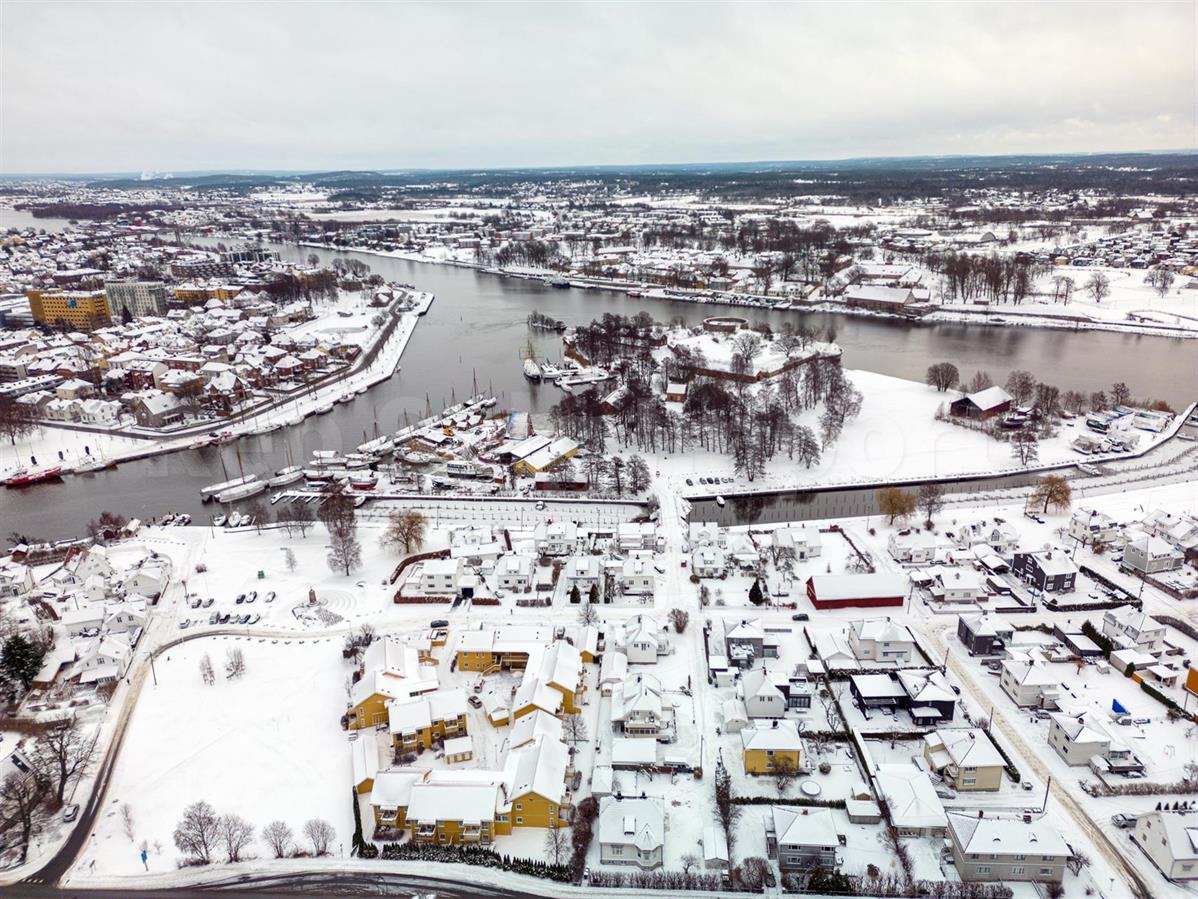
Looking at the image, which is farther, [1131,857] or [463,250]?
[463,250]

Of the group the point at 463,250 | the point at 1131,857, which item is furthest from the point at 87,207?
the point at 1131,857

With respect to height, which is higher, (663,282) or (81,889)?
(663,282)

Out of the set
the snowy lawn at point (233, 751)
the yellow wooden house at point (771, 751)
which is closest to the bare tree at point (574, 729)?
the yellow wooden house at point (771, 751)

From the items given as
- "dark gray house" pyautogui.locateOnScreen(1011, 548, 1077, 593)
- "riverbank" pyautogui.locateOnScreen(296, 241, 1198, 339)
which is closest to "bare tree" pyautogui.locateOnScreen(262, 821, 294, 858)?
"dark gray house" pyautogui.locateOnScreen(1011, 548, 1077, 593)

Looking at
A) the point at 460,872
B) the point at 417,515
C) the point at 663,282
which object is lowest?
the point at 460,872

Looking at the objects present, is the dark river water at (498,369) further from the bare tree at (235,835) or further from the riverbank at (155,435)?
the bare tree at (235,835)

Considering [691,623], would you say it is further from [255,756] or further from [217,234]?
[217,234]
